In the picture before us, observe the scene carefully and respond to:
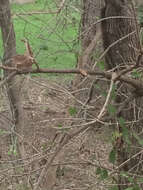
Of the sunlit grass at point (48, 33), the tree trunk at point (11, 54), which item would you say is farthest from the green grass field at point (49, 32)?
the tree trunk at point (11, 54)

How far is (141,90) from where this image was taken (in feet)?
8.38

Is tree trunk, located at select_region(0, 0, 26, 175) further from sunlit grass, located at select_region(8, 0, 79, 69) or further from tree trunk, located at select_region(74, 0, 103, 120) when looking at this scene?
tree trunk, located at select_region(74, 0, 103, 120)

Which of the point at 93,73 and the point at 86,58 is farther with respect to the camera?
the point at 86,58

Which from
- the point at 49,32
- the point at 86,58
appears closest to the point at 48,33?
the point at 49,32

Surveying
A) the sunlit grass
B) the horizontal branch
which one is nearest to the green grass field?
the sunlit grass

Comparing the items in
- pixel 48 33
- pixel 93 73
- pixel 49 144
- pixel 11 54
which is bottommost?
pixel 49 144

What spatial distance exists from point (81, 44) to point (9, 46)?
104 centimetres

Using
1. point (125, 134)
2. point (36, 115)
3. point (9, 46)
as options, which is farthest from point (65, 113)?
point (36, 115)

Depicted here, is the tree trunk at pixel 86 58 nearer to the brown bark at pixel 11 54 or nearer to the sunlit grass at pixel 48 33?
the sunlit grass at pixel 48 33

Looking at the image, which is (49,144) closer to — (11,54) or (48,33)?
(48,33)

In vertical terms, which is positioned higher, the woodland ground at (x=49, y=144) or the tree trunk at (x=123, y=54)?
the tree trunk at (x=123, y=54)

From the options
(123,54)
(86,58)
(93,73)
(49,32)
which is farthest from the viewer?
(86,58)

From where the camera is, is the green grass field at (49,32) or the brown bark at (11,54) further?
the brown bark at (11,54)

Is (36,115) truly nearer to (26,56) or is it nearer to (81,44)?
(81,44)
